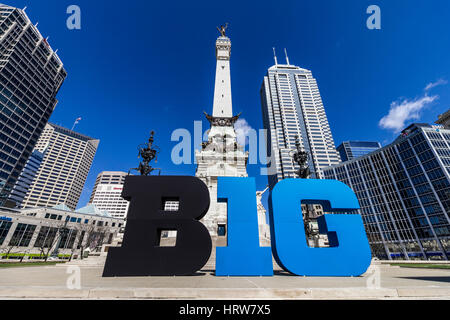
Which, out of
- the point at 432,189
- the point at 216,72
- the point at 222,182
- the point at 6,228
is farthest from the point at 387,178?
the point at 6,228

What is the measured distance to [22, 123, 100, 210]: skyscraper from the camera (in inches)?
4552

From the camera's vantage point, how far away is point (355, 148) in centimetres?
13712

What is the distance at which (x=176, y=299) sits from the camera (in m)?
3.73

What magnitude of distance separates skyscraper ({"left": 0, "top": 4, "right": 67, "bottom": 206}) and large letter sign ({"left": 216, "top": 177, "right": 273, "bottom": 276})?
229ft

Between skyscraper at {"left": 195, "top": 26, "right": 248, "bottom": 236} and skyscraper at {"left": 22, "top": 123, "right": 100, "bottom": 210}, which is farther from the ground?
skyscraper at {"left": 22, "top": 123, "right": 100, "bottom": 210}

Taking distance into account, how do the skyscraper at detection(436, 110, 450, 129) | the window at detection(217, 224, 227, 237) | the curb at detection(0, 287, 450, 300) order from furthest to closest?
1. the skyscraper at detection(436, 110, 450, 129)
2. the window at detection(217, 224, 227, 237)
3. the curb at detection(0, 287, 450, 300)

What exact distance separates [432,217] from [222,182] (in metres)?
72.4

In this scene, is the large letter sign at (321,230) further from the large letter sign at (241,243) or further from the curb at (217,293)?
the curb at (217,293)

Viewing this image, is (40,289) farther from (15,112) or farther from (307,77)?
(307,77)

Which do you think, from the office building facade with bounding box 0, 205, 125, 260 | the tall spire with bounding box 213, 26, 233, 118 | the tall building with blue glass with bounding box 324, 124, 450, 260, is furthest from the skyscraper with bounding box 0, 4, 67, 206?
the tall building with blue glass with bounding box 324, 124, 450, 260

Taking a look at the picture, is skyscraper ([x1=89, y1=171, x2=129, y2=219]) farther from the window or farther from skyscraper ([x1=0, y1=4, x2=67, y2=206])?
the window

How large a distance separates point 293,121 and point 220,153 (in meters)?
84.8
